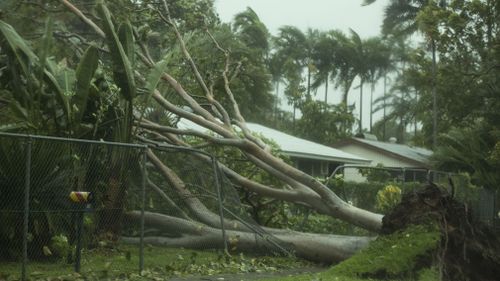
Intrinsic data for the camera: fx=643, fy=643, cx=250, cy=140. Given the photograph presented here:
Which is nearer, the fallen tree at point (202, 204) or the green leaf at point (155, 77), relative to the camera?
the fallen tree at point (202, 204)

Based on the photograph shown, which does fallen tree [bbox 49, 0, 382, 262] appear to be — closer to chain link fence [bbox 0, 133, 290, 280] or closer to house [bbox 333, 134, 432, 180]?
chain link fence [bbox 0, 133, 290, 280]

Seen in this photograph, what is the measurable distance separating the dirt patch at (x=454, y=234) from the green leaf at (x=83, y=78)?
4.93m

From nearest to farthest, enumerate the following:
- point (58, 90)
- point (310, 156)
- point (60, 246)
Answer: 1. point (60, 246)
2. point (58, 90)
3. point (310, 156)

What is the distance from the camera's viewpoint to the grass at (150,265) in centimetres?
830

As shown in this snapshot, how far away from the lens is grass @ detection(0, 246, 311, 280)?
8.30 meters

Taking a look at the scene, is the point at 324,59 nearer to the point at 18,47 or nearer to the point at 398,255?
the point at 18,47

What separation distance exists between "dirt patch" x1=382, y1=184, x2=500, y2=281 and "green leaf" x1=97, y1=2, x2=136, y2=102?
4465 millimetres

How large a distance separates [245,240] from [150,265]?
268cm

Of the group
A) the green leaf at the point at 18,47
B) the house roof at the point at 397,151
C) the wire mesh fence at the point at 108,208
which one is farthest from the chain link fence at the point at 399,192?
the house roof at the point at 397,151

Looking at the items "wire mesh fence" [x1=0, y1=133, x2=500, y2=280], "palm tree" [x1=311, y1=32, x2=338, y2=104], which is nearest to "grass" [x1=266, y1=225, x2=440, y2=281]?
"wire mesh fence" [x1=0, y1=133, x2=500, y2=280]

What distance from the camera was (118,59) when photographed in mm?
9953

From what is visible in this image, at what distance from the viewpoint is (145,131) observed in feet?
42.9

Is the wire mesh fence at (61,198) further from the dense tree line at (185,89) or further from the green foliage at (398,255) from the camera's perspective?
the green foliage at (398,255)

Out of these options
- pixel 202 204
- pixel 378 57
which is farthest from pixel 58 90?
pixel 378 57
